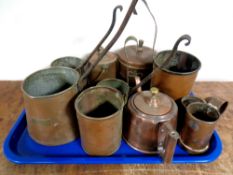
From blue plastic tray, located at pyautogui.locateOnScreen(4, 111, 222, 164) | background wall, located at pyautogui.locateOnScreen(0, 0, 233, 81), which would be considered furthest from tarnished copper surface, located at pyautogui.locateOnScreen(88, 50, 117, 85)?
blue plastic tray, located at pyautogui.locateOnScreen(4, 111, 222, 164)

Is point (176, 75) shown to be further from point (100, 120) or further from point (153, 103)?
point (100, 120)

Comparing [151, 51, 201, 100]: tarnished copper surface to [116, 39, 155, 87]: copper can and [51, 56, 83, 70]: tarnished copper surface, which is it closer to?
[116, 39, 155, 87]: copper can

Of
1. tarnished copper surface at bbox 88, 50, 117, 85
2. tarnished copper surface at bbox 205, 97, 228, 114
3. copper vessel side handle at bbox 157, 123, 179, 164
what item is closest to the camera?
copper vessel side handle at bbox 157, 123, 179, 164

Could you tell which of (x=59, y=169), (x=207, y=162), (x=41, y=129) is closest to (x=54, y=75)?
(x=41, y=129)

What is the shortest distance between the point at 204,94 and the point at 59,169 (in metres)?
0.58

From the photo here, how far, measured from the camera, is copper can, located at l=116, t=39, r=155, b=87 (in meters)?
0.71

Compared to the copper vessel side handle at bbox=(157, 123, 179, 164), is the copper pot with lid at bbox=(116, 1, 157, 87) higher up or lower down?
higher up

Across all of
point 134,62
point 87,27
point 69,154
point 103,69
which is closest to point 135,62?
point 134,62

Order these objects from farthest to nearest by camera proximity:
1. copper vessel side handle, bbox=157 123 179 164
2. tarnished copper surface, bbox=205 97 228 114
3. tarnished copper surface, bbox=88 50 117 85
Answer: tarnished copper surface, bbox=88 50 117 85
tarnished copper surface, bbox=205 97 228 114
copper vessel side handle, bbox=157 123 179 164

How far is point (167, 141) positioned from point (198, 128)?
0.10 m

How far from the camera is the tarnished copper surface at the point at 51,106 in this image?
0.53 metres

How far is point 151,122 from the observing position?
542mm

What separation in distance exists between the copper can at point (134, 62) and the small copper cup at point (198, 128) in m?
0.20

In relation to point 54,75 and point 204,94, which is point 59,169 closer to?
point 54,75
